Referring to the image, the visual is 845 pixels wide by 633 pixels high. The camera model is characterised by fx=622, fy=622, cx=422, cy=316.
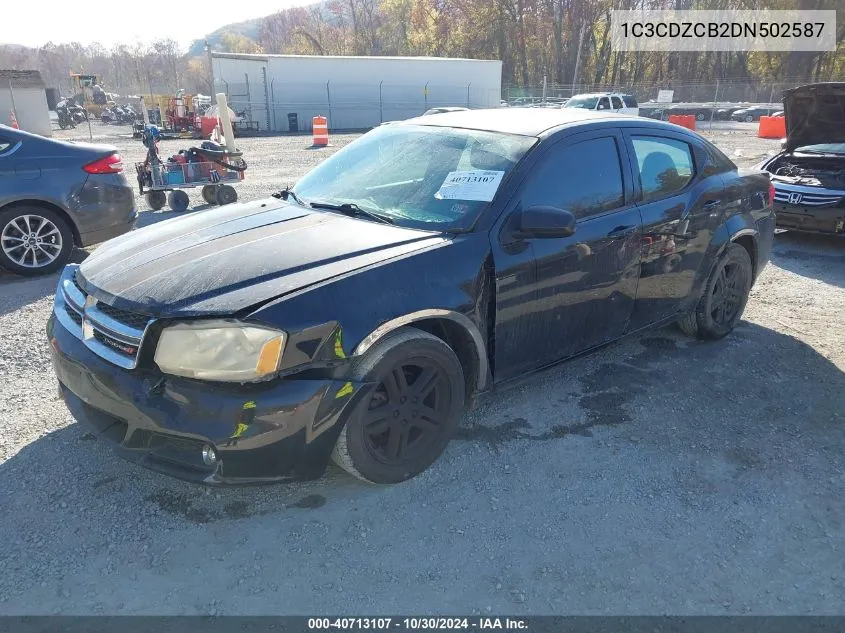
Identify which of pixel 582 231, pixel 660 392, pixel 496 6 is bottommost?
pixel 660 392

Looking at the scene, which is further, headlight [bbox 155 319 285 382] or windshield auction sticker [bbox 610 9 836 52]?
windshield auction sticker [bbox 610 9 836 52]

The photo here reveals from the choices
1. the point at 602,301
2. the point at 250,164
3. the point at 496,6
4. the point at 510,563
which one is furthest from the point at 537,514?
the point at 496,6

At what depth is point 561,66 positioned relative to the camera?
57.2 meters

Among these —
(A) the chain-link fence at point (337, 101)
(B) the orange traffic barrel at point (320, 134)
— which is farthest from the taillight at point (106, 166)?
(A) the chain-link fence at point (337, 101)

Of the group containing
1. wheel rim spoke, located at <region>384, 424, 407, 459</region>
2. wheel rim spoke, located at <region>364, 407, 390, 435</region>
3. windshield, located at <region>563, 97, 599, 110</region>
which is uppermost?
windshield, located at <region>563, 97, 599, 110</region>

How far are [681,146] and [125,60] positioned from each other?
4530 inches

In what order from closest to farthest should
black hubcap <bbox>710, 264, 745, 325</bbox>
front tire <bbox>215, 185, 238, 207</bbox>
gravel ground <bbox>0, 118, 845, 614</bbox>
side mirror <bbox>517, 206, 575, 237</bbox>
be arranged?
gravel ground <bbox>0, 118, 845, 614</bbox> < side mirror <bbox>517, 206, 575, 237</bbox> < black hubcap <bbox>710, 264, 745, 325</bbox> < front tire <bbox>215, 185, 238, 207</bbox>

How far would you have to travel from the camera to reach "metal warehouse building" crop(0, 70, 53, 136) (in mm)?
24500

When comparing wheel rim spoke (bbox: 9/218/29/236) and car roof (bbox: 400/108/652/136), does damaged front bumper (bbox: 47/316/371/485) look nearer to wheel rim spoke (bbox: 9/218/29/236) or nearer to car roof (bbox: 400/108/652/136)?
car roof (bbox: 400/108/652/136)

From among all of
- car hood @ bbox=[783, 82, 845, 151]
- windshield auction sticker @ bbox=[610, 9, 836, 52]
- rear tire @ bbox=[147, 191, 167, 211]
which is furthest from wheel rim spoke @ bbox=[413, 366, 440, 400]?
windshield auction sticker @ bbox=[610, 9, 836, 52]

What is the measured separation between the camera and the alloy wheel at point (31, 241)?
602 centimetres

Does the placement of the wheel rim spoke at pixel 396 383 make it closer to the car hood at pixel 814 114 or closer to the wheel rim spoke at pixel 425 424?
the wheel rim spoke at pixel 425 424

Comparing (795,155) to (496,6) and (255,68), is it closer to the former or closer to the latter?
(255,68)

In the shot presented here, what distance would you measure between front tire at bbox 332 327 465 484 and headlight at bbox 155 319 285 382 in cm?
40
